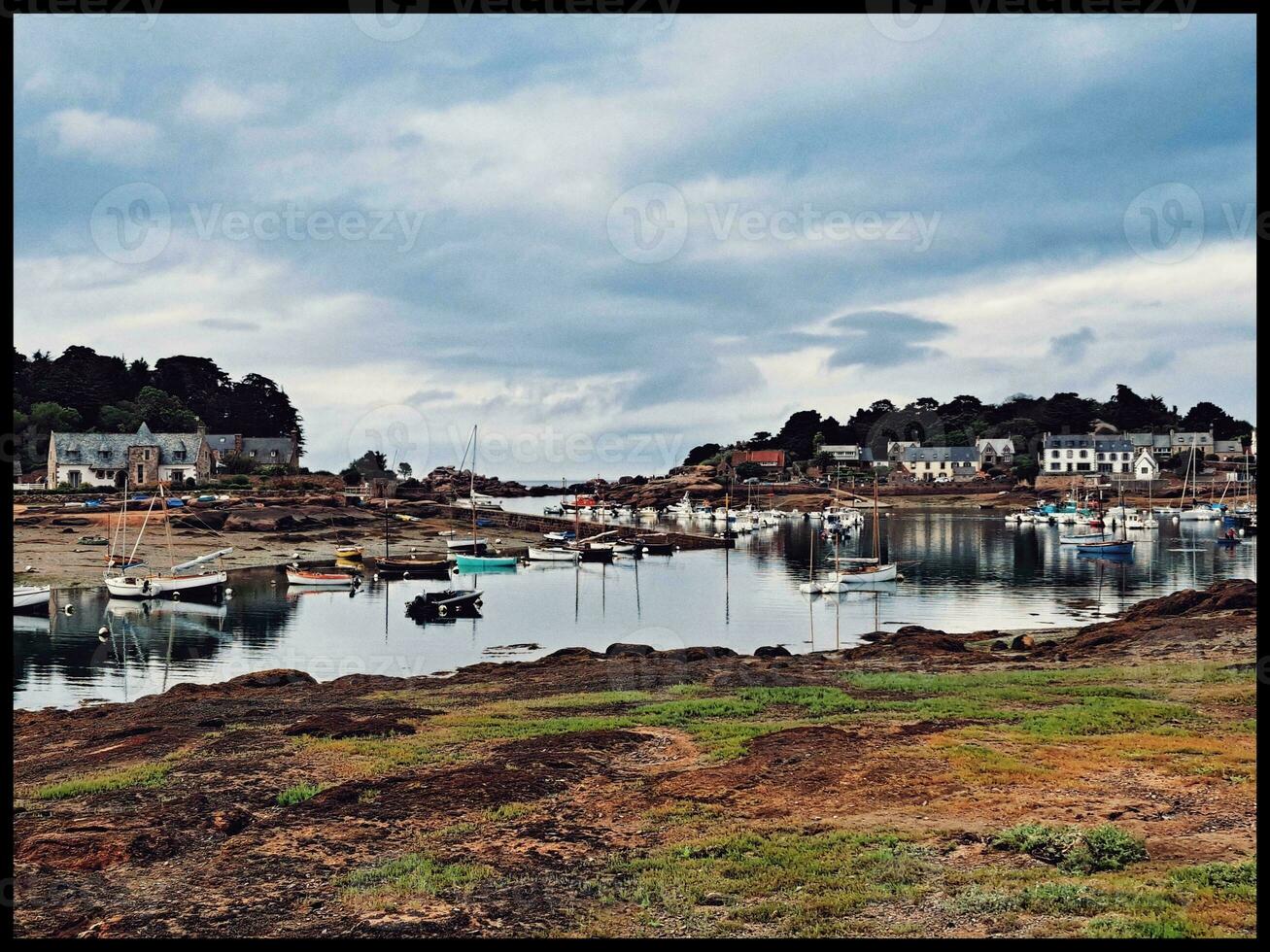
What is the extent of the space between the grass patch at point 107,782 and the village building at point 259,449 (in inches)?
5265

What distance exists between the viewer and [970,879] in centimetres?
Answer: 1126

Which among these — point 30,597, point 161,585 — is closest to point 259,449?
point 161,585

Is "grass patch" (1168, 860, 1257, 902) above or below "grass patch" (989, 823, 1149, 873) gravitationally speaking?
above

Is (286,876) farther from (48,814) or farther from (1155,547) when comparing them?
(1155,547)

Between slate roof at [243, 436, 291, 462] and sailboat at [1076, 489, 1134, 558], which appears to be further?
slate roof at [243, 436, 291, 462]

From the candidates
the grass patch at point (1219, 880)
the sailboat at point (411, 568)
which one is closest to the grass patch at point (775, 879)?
the grass patch at point (1219, 880)

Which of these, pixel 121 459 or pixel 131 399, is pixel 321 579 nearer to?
pixel 121 459

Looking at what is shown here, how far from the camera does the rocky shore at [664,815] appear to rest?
10625mm

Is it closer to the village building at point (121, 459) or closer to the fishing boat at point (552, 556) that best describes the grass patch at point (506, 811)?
the fishing boat at point (552, 556)

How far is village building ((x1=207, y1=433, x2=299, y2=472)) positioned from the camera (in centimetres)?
14950

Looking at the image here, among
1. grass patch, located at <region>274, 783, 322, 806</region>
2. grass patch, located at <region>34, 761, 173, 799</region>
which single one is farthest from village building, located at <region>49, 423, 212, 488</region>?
grass patch, located at <region>274, 783, 322, 806</region>

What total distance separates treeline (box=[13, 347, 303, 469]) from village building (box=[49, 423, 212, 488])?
7.47 m

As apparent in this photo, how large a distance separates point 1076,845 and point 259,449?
159563 millimetres

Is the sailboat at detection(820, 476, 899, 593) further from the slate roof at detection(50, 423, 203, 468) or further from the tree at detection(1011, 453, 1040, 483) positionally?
the tree at detection(1011, 453, 1040, 483)
